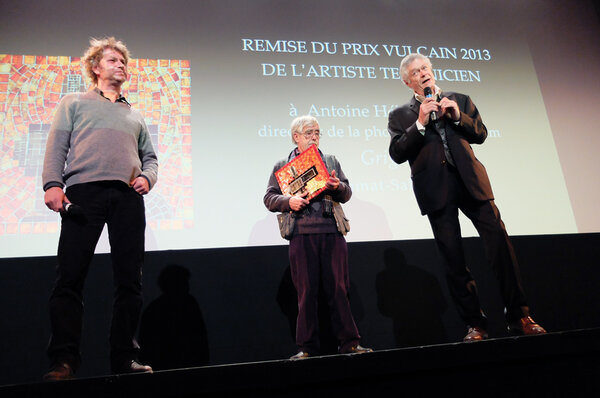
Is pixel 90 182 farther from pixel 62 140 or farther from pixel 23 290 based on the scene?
pixel 23 290

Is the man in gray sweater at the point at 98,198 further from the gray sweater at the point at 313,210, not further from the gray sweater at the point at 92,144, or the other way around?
the gray sweater at the point at 313,210

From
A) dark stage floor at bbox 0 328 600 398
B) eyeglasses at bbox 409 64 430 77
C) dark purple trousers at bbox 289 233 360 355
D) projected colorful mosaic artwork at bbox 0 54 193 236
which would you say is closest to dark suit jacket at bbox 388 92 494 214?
eyeglasses at bbox 409 64 430 77

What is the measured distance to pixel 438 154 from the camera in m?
2.32

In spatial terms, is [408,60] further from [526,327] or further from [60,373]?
[60,373]

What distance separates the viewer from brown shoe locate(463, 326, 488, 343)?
6.75 ft

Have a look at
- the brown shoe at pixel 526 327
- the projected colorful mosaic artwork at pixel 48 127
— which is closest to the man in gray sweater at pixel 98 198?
the projected colorful mosaic artwork at pixel 48 127

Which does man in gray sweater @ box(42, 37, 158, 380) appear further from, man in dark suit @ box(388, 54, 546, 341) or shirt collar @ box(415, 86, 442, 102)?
shirt collar @ box(415, 86, 442, 102)

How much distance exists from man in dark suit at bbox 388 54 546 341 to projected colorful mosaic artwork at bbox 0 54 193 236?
158cm

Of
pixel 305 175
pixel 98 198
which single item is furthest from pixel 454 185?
pixel 98 198

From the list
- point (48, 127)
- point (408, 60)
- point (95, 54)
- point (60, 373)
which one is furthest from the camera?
point (48, 127)

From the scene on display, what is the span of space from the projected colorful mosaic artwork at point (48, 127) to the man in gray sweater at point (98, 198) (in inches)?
40.6

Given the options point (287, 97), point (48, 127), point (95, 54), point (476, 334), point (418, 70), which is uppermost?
point (287, 97)

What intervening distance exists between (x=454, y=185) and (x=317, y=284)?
84cm

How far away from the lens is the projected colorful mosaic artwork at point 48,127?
302cm
